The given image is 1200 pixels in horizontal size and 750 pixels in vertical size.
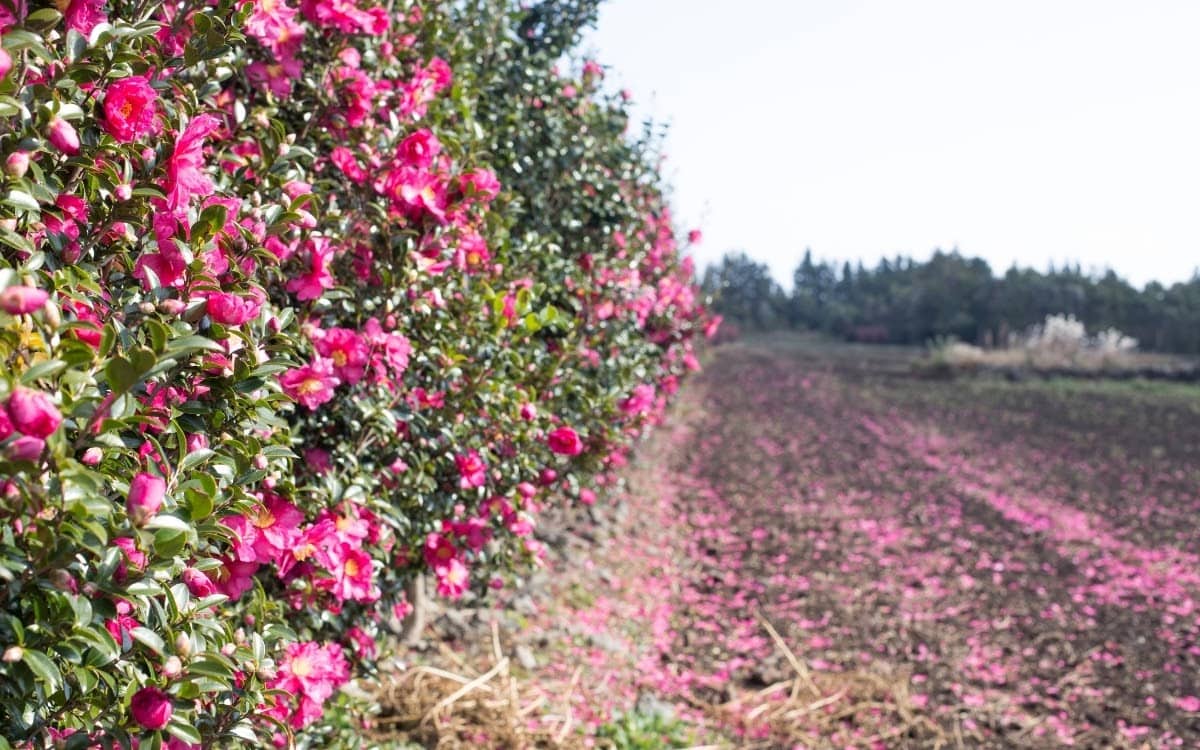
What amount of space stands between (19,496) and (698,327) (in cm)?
686

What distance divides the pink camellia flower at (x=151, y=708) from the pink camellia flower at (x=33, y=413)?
1.59 feet

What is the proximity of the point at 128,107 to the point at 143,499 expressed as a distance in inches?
25.8

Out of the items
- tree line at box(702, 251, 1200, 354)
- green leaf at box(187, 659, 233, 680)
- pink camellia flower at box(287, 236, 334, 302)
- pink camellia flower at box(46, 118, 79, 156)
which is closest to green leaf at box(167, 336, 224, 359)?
pink camellia flower at box(46, 118, 79, 156)

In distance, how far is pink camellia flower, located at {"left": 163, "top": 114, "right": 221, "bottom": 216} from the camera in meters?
1.29

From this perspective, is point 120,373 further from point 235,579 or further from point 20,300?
point 235,579

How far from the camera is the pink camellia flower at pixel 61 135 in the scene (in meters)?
1.13

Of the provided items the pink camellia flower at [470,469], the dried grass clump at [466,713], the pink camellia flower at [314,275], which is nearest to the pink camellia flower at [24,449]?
the pink camellia flower at [314,275]

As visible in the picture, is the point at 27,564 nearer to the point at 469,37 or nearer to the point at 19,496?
the point at 19,496

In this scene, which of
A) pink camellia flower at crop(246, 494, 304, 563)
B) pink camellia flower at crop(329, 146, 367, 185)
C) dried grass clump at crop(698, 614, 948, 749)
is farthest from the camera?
dried grass clump at crop(698, 614, 948, 749)

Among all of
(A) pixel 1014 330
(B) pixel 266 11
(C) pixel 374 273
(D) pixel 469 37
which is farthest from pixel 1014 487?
(A) pixel 1014 330

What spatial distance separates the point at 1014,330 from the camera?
105ft

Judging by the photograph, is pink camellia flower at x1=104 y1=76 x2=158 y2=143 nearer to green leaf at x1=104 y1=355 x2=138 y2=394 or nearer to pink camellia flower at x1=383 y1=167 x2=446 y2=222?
green leaf at x1=104 y1=355 x2=138 y2=394

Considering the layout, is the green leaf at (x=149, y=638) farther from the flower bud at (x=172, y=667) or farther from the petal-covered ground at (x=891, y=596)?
the petal-covered ground at (x=891, y=596)

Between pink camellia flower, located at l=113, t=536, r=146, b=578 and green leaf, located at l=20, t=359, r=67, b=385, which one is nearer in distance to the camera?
green leaf, located at l=20, t=359, r=67, b=385
